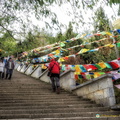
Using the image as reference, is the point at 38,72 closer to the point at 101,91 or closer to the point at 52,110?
the point at 101,91

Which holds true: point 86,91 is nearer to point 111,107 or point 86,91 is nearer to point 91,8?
point 111,107

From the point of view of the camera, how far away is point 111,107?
6.13 meters

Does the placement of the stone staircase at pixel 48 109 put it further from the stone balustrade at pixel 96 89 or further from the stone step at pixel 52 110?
the stone balustrade at pixel 96 89

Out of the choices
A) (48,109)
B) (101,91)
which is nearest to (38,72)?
(101,91)

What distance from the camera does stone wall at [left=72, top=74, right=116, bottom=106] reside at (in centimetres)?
631

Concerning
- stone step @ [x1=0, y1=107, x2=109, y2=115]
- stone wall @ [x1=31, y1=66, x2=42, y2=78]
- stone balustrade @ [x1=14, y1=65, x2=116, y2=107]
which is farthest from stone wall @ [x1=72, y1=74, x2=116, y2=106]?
stone wall @ [x1=31, y1=66, x2=42, y2=78]

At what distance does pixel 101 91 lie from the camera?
22.0 ft

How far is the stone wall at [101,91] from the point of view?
6.31m

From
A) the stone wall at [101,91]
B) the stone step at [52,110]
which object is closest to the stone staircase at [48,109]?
the stone step at [52,110]

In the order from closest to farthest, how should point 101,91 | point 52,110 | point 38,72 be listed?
point 52,110 < point 101,91 < point 38,72

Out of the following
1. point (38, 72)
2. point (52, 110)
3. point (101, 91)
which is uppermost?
point (38, 72)

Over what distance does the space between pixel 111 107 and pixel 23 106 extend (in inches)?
120

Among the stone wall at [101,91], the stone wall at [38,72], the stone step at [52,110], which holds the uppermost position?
the stone wall at [38,72]

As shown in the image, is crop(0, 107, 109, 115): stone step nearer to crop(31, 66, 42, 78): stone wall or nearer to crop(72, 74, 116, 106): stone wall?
crop(72, 74, 116, 106): stone wall
